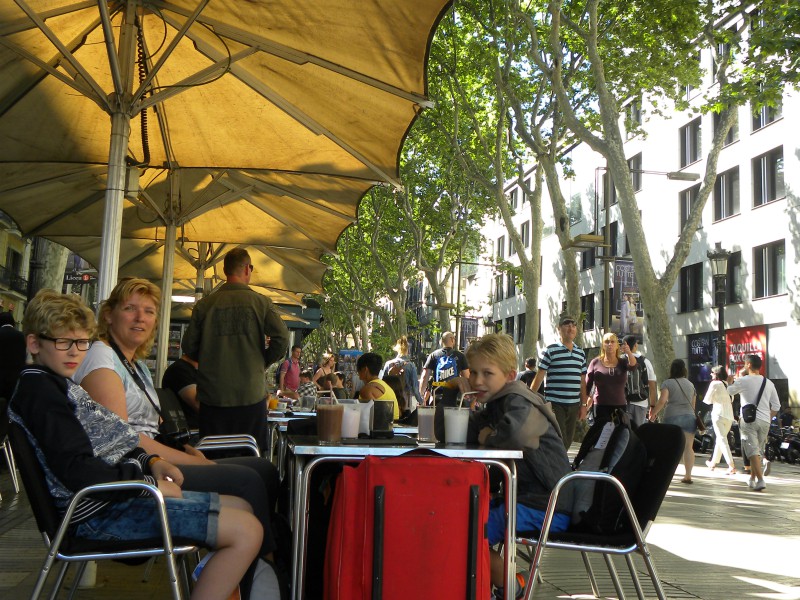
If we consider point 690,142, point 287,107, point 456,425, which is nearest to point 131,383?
point 456,425

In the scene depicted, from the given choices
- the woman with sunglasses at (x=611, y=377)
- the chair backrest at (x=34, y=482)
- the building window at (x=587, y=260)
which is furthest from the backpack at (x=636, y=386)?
the building window at (x=587, y=260)

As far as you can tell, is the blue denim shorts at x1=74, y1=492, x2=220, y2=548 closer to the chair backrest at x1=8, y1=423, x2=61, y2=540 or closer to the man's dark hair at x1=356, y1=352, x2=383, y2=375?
the chair backrest at x1=8, y1=423, x2=61, y2=540

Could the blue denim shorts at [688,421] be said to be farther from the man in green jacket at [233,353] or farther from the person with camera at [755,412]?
the man in green jacket at [233,353]

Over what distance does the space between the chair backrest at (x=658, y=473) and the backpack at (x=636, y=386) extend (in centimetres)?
814

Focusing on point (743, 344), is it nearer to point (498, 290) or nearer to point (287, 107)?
point (287, 107)

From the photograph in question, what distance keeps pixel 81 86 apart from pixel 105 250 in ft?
4.15

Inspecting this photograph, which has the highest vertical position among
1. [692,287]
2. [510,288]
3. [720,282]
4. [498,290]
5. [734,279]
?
[498,290]

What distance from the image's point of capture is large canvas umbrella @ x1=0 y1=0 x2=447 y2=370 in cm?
663

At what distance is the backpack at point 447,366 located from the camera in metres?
14.9

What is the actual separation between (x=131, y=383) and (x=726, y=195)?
30766 millimetres

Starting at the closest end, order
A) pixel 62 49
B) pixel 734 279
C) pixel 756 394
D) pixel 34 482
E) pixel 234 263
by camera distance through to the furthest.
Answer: pixel 34 482, pixel 62 49, pixel 234 263, pixel 756 394, pixel 734 279

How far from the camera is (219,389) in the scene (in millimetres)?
6746

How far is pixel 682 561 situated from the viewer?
680cm

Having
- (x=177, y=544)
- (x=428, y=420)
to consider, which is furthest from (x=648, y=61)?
(x=177, y=544)
